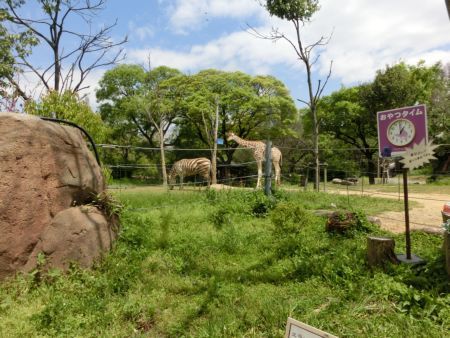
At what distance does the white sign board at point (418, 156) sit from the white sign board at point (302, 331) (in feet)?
8.48

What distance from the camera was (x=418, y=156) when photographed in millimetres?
3775

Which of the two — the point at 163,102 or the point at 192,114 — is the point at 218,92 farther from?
the point at 163,102

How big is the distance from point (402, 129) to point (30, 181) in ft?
17.2

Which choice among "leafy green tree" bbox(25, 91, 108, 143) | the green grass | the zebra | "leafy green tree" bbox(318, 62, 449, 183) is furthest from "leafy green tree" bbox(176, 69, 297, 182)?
the green grass

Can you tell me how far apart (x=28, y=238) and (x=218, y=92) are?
20.3 m

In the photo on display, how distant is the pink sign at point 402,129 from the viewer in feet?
17.7

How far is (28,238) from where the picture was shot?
365 centimetres

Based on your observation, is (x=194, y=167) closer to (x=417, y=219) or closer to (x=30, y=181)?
(x=417, y=219)

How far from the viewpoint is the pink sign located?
5391 mm

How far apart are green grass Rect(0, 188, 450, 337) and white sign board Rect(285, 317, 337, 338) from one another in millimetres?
851

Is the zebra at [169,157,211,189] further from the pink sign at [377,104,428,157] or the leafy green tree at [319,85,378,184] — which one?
the leafy green tree at [319,85,378,184]

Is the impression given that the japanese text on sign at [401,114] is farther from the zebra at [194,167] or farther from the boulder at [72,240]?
the zebra at [194,167]

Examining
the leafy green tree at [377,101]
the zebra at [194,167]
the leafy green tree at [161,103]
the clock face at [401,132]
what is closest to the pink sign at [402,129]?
the clock face at [401,132]

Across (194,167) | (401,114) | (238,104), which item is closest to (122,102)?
(238,104)
